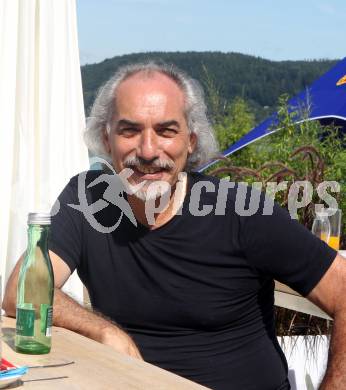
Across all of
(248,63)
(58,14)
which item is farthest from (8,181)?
(248,63)

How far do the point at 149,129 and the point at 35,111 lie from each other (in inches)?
61.8

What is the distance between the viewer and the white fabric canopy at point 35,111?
3498 millimetres

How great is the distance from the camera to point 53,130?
3.59m

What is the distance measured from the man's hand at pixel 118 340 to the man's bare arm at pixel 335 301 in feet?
1.45

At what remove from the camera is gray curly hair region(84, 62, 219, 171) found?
89.4 inches

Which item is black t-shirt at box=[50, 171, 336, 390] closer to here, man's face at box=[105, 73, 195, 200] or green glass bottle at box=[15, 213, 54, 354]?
man's face at box=[105, 73, 195, 200]

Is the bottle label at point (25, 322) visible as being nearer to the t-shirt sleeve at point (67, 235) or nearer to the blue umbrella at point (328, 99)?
the t-shirt sleeve at point (67, 235)

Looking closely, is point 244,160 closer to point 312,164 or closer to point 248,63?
point 312,164

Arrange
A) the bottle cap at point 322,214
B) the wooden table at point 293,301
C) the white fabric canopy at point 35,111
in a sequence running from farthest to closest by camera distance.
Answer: the bottle cap at point 322,214, the white fabric canopy at point 35,111, the wooden table at point 293,301

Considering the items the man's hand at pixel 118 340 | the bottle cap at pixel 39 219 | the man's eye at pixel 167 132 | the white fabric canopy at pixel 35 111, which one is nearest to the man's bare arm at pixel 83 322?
the man's hand at pixel 118 340

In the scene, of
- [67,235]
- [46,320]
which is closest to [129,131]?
[67,235]

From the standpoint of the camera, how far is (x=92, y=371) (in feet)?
4.72

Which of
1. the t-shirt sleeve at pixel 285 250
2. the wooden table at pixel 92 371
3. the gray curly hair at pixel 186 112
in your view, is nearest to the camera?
the wooden table at pixel 92 371

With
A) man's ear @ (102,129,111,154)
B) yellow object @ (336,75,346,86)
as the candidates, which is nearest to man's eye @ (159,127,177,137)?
man's ear @ (102,129,111,154)
